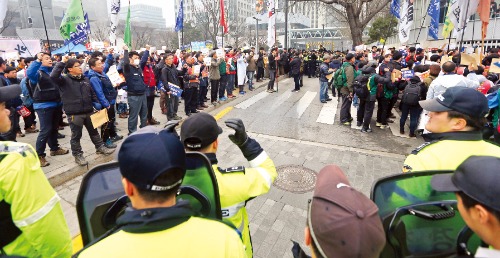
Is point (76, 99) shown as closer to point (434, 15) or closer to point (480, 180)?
point (480, 180)

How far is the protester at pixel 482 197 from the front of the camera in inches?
44.3

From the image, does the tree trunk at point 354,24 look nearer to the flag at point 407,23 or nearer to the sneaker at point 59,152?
the flag at point 407,23

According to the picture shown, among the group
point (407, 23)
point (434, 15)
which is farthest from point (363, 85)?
point (434, 15)

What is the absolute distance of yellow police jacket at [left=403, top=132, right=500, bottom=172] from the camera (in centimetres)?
194

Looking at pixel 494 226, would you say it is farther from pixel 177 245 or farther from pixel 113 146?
pixel 113 146

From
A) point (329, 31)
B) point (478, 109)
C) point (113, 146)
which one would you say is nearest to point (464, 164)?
point (478, 109)

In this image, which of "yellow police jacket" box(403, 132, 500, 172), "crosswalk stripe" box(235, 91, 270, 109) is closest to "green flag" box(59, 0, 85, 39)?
"crosswalk stripe" box(235, 91, 270, 109)

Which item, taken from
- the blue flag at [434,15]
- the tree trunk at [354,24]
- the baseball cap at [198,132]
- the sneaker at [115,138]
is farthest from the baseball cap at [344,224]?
the tree trunk at [354,24]

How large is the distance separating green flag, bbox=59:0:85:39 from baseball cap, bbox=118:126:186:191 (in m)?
8.58

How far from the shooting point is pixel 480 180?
1171 millimetres

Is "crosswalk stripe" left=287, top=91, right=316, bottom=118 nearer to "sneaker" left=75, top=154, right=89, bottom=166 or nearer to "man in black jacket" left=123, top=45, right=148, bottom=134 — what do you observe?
"man in black jacket" left=123, top=45, right=148, bottom=134

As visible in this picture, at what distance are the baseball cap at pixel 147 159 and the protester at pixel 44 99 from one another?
209 inches

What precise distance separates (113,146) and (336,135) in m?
5.60

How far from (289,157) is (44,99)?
16.6 feet
